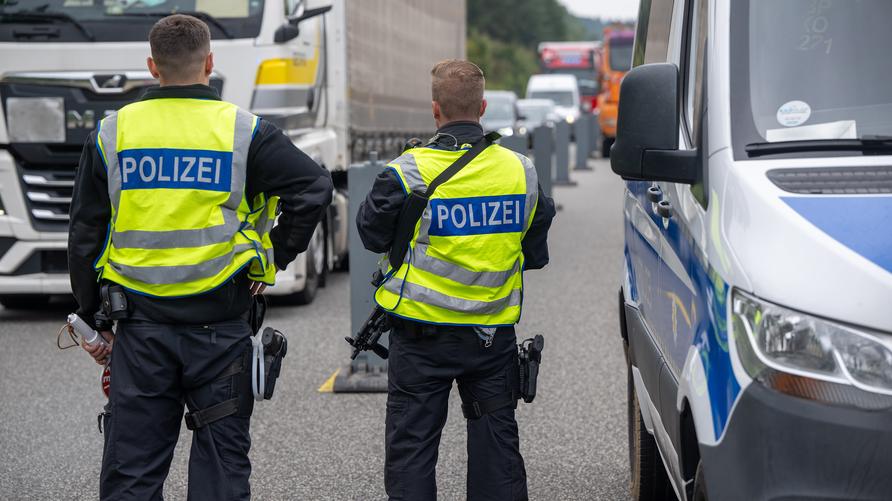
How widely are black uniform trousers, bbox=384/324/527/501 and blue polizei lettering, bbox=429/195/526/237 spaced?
12.7 inches

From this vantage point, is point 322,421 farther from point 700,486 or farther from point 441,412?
point 700,486

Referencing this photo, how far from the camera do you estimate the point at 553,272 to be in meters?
12.4

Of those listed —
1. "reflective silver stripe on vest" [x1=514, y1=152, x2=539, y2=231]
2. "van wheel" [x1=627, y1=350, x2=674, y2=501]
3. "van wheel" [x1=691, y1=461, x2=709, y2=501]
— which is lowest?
"van wheel" [x1=627, y1=350, x2=674, y2=501]

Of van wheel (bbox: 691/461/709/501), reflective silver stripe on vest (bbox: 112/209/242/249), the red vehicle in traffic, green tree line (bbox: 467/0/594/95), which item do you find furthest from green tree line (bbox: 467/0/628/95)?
van wheel (bbox: 691/461/709/501)

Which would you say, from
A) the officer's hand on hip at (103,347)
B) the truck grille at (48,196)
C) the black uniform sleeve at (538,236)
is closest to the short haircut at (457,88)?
the black uniform sleeve at (538,236)

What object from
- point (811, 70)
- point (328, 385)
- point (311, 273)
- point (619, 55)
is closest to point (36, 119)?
point (311, 273)

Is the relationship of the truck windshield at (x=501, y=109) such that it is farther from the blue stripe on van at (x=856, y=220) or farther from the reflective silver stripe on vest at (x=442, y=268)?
the blue stripe on van at (x=856, y=220)

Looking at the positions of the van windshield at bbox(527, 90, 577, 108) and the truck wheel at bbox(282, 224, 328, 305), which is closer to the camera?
the truck wheel at bbox(282, 224, 328, 305)

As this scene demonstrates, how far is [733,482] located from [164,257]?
185 cm

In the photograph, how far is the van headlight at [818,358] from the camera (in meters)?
2.65

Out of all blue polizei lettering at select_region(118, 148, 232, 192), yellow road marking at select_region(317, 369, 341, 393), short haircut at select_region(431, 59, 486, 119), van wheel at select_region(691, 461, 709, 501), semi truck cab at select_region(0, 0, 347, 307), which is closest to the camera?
van wheel at select_region(691, 461, 709, 501)

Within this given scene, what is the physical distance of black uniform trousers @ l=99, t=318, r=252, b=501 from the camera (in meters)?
3.84

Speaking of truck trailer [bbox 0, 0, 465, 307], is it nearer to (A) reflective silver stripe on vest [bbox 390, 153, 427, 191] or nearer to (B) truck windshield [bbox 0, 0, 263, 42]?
(B) truck windshield [bbox 0, 0, 263, 42]

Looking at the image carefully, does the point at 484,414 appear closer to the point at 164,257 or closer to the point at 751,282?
the point at 164,257
